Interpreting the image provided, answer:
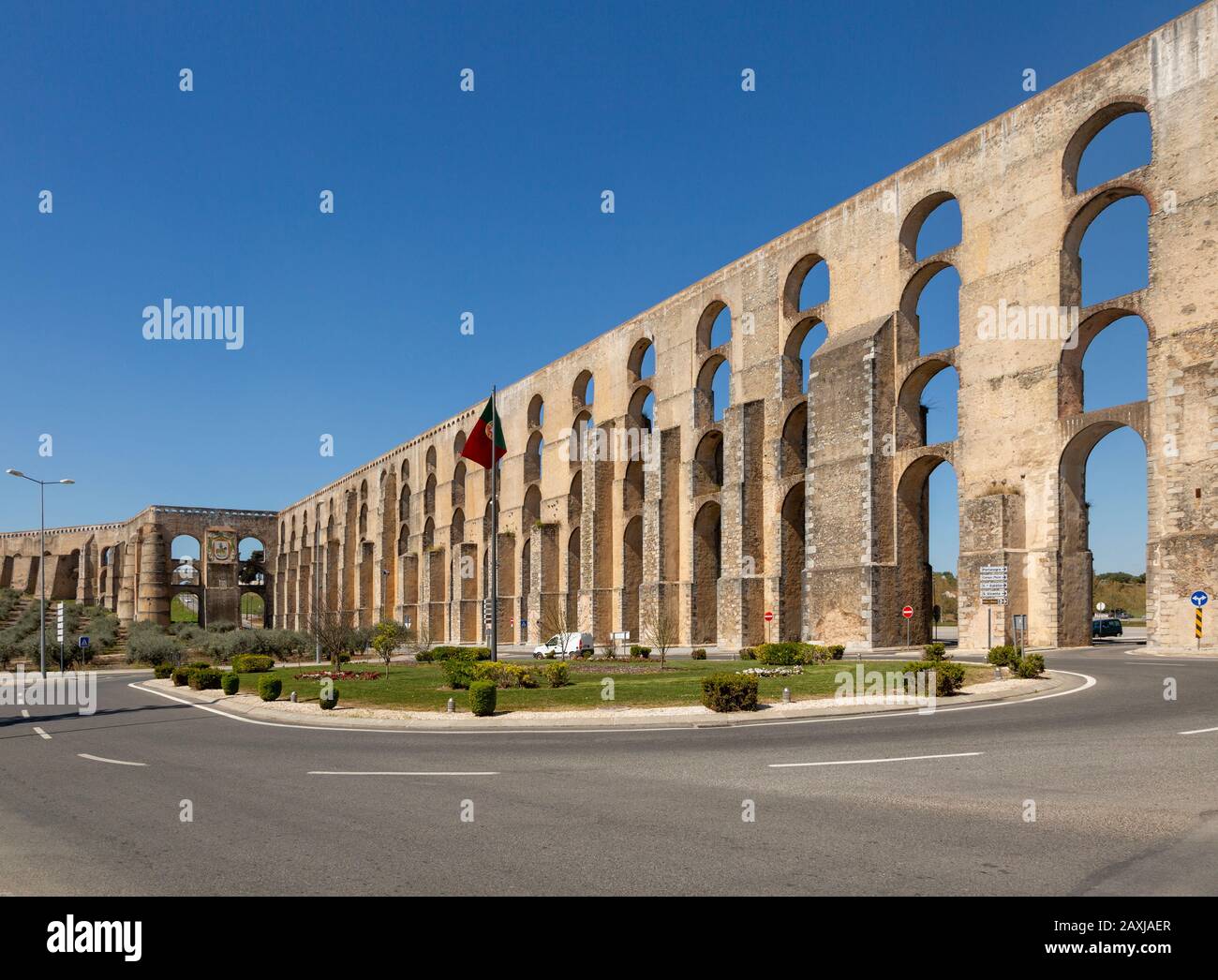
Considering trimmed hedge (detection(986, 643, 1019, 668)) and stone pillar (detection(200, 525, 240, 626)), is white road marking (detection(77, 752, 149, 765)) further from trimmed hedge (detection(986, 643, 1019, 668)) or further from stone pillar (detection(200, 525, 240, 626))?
A: stone pillar (detection(200, 525, 240, 626))

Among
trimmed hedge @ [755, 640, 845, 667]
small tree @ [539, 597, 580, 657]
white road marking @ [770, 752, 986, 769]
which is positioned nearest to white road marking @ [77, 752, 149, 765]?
white road marking @ [770, 752, 986, 769]

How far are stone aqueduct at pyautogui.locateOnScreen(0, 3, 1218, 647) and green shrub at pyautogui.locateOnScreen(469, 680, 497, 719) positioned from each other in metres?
21.3

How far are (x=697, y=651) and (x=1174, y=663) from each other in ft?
52.2

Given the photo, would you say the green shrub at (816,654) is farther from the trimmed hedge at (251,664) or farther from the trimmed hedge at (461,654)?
the trimmed hedge at (251,664)

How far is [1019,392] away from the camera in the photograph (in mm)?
33156

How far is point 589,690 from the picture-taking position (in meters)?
21.6

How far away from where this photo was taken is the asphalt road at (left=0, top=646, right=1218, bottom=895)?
20.8ft

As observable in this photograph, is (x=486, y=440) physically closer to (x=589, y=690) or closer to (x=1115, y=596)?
(x=589, y=690)

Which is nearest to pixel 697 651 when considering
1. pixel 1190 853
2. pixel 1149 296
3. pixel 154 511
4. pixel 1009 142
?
pixel 1149 296

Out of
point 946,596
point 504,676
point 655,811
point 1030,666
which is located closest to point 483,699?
point 504,676

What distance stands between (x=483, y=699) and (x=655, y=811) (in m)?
10.0

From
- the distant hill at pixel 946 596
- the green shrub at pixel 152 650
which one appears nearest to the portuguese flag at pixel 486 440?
the green shrub at pixel 152 650
